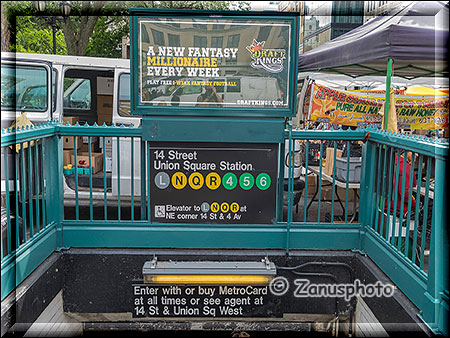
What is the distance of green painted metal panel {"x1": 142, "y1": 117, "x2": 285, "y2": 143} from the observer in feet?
12.7

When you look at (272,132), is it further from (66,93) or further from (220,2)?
(220,2)

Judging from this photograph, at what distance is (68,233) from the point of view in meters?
4.07

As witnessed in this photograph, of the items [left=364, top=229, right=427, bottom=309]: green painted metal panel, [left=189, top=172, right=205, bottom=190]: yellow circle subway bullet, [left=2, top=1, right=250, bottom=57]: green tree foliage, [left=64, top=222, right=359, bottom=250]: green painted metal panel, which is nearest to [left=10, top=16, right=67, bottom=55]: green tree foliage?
[left=2, top=1, right=250, bottom=57]: green tree foliage

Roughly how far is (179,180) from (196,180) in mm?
151

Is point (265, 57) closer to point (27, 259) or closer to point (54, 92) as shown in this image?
point (27, 259)

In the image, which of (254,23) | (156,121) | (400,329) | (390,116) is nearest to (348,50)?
(390,116)

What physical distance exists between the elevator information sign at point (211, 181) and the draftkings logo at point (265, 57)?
0.69m

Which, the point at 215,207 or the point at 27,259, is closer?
the point at 27,259

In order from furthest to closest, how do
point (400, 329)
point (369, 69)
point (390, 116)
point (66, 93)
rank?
1. point (369, 69)
2. point (66, 93)
3. point (390, 116)
4. point (400, 329)

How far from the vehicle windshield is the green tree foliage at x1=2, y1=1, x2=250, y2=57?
8319 millimetres

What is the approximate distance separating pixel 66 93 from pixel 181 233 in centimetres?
456

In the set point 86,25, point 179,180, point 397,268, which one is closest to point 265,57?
point 179,180

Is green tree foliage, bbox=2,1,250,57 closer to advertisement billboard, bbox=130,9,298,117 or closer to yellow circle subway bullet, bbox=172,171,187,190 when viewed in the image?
advertisement billboard, bbox=130,9,298,117

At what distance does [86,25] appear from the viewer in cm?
1564
